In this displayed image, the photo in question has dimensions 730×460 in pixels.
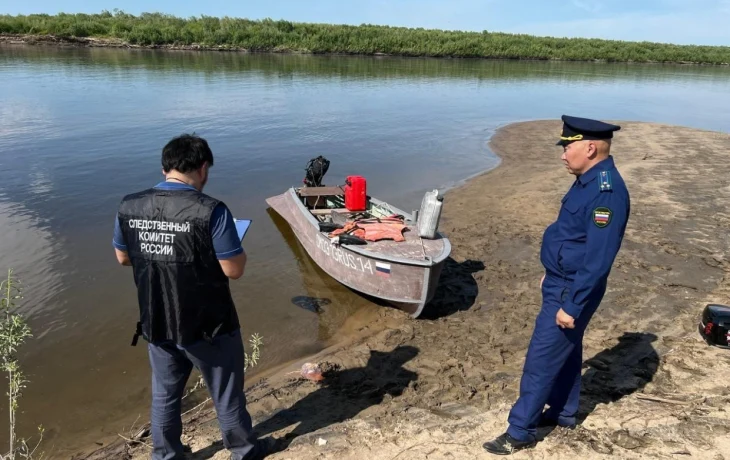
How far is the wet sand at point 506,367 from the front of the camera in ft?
10.9

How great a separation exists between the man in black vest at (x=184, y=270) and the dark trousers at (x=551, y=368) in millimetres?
1840

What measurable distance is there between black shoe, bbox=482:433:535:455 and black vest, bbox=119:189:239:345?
192 centimetres

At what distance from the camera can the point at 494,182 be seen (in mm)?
11961

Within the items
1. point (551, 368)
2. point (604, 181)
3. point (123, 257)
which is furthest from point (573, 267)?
point (123, 257)

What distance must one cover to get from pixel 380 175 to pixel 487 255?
5.63m

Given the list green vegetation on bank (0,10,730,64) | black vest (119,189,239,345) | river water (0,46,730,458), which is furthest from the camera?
green vegetation on bank (0,10,730,64)

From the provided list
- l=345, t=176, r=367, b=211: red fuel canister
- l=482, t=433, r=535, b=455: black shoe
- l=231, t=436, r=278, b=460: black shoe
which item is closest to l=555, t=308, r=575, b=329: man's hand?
l=482, t=433, r=535, b=455: black shoe

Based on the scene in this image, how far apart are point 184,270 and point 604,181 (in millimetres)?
2344

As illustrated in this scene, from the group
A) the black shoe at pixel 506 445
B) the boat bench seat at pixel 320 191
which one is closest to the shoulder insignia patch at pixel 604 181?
the black shoe at pixel 506 445

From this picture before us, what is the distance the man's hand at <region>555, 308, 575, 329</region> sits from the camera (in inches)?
107

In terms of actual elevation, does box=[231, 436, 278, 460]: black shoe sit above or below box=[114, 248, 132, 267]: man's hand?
below

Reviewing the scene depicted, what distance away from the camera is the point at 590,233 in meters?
2.64

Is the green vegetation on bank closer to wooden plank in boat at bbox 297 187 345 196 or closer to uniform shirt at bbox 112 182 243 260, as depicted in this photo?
wooden plank in boat at bbox 297 187 345 196

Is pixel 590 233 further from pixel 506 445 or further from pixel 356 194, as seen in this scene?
pixel 356 194
